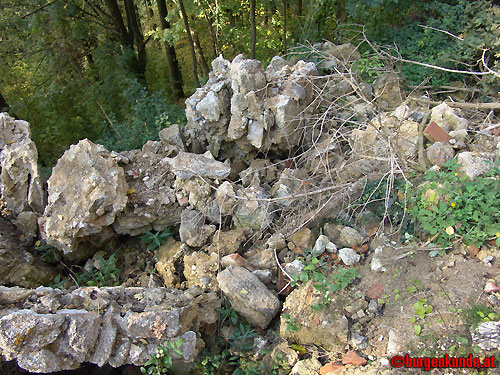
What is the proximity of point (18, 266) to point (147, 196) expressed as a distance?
4.43 ft

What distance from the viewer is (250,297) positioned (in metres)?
3.10

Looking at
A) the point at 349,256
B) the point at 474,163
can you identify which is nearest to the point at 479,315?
the point at 349,256

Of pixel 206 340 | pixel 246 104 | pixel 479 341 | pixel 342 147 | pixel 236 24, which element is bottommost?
pixel 206 340

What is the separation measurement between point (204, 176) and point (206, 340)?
162 centimetres

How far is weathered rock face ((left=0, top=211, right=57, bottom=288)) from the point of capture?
11.7 ft

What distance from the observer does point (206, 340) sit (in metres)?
3.13

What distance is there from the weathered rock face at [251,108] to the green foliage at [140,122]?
112cm

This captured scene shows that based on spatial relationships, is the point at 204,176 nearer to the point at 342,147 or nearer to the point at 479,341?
the point at 342,147

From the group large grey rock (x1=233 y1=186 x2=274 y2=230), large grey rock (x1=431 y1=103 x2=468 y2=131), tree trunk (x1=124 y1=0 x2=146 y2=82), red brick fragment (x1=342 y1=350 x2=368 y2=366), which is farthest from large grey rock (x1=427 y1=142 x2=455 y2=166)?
tree trunk (x1=124 y1=0 x2=146 y2=82)

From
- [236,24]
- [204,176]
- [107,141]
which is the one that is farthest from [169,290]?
[236,24]

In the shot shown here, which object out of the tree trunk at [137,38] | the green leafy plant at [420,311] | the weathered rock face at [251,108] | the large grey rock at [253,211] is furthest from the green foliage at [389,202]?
the tree trunk at [137,38]

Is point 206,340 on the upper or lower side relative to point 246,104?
lower

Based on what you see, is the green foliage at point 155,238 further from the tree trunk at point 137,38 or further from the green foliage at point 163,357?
the tree trunk at point 137,38

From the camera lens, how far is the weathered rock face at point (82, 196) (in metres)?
3.66
